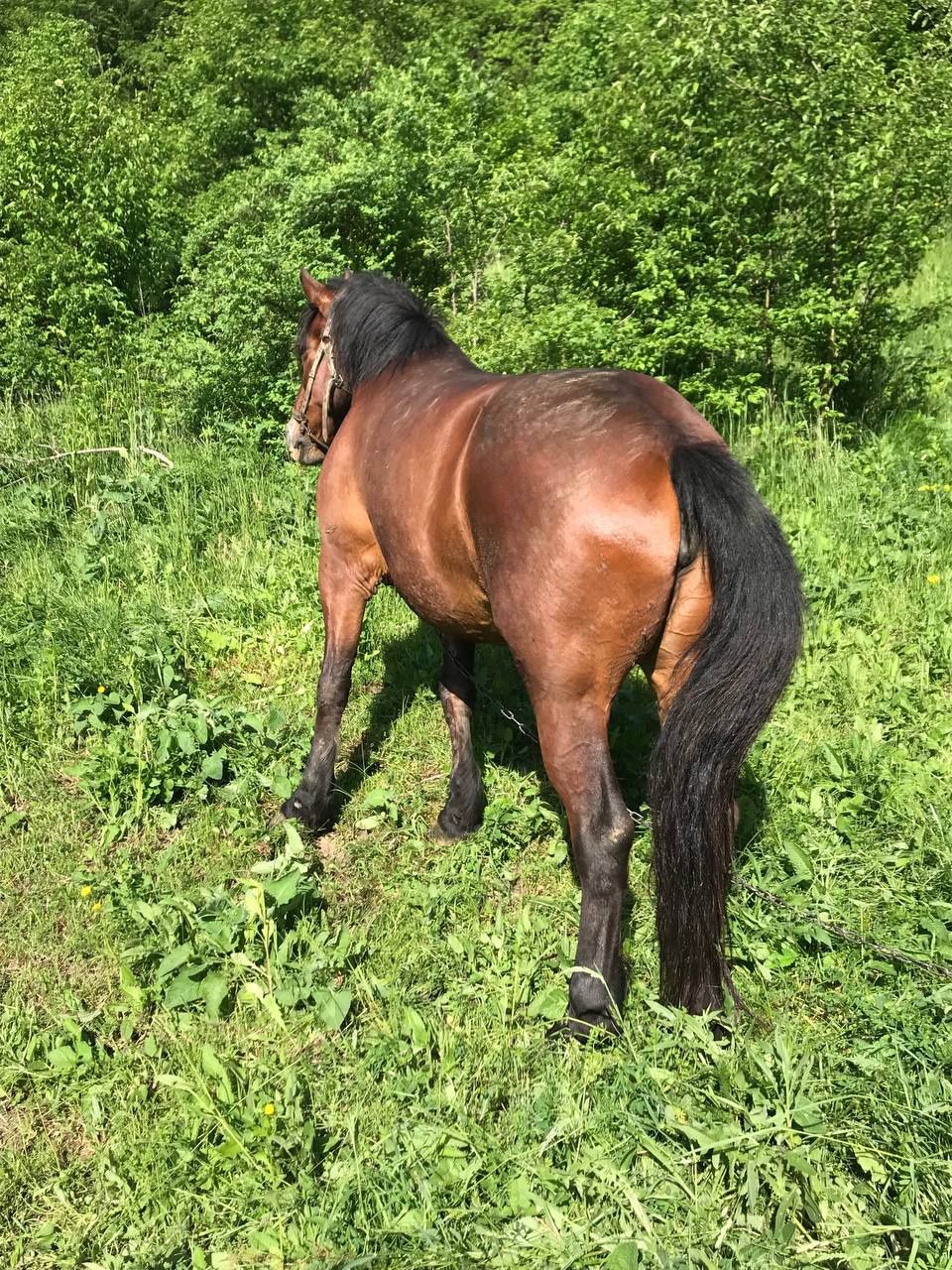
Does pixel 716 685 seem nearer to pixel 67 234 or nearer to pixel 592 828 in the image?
pixel 592 828

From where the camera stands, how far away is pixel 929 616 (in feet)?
15.5

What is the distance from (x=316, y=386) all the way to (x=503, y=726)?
1902 mm

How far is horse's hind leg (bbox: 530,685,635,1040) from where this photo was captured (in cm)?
263

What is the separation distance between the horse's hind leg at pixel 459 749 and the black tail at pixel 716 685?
143 centimetres

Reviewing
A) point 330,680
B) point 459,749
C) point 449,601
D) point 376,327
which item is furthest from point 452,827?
point 376,327

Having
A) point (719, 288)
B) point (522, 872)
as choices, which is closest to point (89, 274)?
point (719, 288)

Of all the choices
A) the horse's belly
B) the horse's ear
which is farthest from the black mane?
the horse's belly

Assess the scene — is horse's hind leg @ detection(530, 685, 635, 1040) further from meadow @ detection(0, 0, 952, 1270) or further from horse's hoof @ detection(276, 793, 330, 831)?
horse's hoof @ detection(276, 793, 330, 831)

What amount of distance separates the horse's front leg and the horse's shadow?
5.7 inches

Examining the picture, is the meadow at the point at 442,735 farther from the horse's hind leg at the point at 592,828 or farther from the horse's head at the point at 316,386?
the horse's head at the point at 316,386

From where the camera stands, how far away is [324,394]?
436 cm

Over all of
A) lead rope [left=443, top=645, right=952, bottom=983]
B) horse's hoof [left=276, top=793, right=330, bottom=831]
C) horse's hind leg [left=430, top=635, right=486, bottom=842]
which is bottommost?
horse's hoof [left=276, top=793, right=330, bottom=831]

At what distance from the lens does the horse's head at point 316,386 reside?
14.0 feet

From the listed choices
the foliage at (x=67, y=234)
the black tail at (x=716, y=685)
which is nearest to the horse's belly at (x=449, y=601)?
the black tail at (x=716, y=685)
